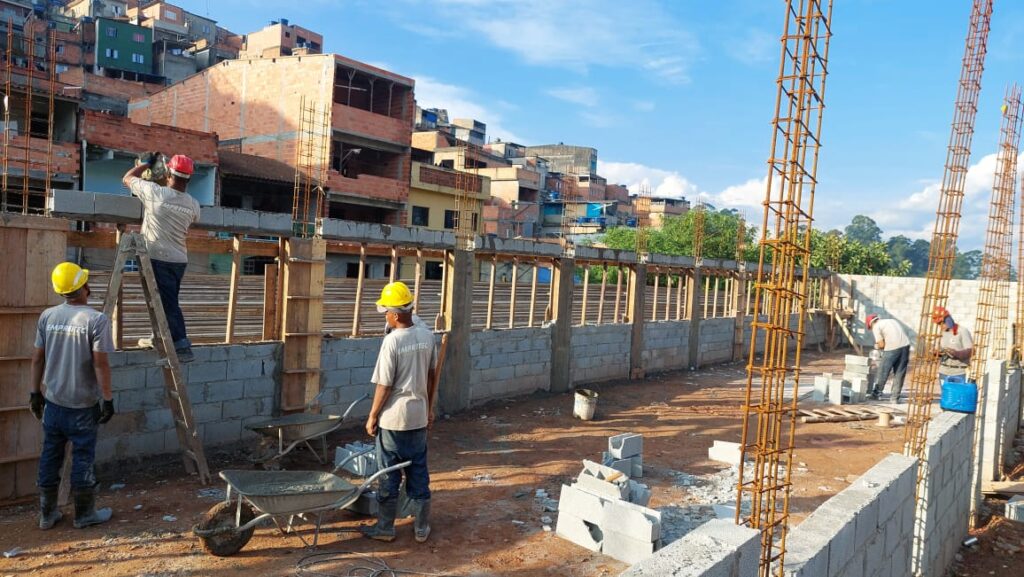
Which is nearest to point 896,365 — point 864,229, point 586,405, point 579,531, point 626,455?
point 586,405

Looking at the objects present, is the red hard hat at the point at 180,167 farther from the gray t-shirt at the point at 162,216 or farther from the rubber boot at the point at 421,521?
the rubber boot at the point at 421,521

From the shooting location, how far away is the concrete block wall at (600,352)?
1190cm

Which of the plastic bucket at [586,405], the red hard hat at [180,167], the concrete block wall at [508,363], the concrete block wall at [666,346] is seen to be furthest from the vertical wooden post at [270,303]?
the concrete block wall at [666,346]

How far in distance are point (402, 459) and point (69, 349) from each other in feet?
7.70

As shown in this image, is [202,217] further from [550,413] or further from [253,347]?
[550,413]

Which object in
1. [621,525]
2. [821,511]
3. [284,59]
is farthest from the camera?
[284,59]

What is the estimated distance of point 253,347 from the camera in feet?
22.8

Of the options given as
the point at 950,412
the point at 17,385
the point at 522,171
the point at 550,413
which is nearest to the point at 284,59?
the point at 522,171

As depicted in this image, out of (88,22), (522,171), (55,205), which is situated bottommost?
(55,205)

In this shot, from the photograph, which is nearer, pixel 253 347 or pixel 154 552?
pixel 154 552

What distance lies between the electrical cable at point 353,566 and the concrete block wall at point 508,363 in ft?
16.7

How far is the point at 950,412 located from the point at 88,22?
178ft

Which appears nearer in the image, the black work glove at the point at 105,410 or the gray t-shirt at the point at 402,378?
the black work glove at the point at 105,410

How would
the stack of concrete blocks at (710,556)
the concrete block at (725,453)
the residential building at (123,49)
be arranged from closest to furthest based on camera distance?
the stack of concrete blocks at (710,556), the concrete block at (725,453), the residential building at (123,49)
